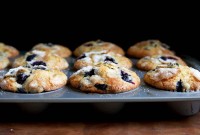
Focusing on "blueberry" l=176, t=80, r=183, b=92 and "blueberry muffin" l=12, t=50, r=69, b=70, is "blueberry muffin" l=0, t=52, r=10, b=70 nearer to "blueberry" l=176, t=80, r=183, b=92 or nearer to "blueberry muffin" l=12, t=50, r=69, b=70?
"blueberry muffin" l=12, t=50, r=69, b=70

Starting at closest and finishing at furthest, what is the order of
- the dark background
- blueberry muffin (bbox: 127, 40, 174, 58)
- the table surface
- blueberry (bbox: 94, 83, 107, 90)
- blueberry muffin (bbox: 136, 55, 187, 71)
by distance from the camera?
1. the table surface
2. blueberry (bbox: 94, 83, 107, 90)
3. blueberry muffin (bbox: 136, 55, 187, 71)
4. blueberry muffin (bbox: 127, 40, 174, 58)
5. the dark background

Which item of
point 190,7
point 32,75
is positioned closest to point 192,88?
point 32,75

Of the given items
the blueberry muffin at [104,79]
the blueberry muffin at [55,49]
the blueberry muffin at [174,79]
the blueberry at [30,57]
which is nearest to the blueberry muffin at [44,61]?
the blueberry at [30,57]

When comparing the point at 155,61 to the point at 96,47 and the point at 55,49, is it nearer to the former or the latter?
the point at 96,47

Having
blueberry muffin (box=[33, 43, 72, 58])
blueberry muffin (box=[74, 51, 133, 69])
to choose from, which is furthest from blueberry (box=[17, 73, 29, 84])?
blueberry muffin (box=[33, 43, 72, 58])

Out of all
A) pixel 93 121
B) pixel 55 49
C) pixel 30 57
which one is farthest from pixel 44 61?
pixel 93 121
